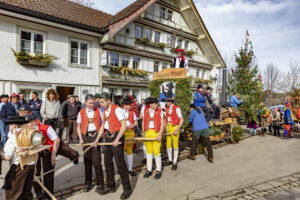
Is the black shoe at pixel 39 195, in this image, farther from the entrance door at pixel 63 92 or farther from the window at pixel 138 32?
the window at pixel 138 32

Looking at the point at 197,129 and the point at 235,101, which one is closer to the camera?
the point at 197,129

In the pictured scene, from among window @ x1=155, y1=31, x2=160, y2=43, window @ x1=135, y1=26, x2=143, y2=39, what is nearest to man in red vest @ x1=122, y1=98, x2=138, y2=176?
window @ x1=135, y1=26, x2=143, y2=39

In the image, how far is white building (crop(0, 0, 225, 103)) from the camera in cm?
1020

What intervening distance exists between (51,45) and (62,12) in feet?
8.62

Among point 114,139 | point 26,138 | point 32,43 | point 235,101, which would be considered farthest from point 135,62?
point 26,138

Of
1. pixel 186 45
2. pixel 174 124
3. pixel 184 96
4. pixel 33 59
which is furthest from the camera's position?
pixel 186 45

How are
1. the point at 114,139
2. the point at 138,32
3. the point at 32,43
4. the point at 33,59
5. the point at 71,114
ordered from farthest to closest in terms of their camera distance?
the point at 138,32 → the point at 32,43 → the point at 33,59 → the point at 71,114 → the point at 114,139

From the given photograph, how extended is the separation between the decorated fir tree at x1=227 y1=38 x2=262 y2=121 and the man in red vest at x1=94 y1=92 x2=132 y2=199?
312 inches

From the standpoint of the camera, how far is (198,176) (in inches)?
199

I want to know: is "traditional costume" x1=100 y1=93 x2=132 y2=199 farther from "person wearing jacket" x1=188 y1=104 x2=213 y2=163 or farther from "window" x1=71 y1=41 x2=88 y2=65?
"window" x1=71 y1=41 x2=88 y2=65

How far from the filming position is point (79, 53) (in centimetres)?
1274

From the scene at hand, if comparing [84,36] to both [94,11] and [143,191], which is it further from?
[143,191]

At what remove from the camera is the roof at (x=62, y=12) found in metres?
10.1

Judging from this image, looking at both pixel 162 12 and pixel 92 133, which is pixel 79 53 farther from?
pixel 92 133
